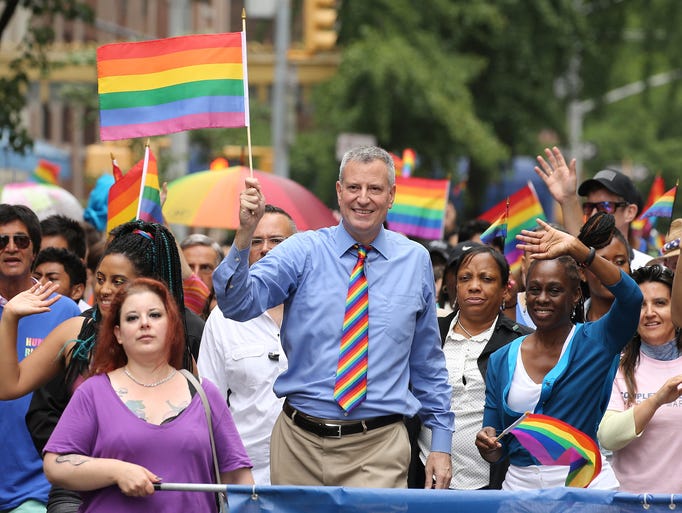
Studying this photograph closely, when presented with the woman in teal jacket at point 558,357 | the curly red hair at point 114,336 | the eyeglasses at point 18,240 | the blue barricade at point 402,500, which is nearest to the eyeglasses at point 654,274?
the woman in teal jacket at point 558,357

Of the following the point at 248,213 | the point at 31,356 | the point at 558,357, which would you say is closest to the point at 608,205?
the point at 558,357

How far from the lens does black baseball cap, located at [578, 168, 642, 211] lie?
9.63 metres

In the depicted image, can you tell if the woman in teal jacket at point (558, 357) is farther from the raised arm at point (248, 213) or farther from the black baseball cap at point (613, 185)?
the black baseball cap at point (613, 185)

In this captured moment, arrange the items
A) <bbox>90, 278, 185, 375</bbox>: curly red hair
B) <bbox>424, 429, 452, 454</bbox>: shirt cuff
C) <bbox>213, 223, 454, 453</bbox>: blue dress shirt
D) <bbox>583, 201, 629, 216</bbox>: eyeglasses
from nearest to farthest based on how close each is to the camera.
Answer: <bbox>90, 278, 185, 375</bbox>: curly red hair → <bbox>213, 223, 454, 453</bbox>: blue dress shirt → <bbox>424, 429, 452, 454</bbox>: shirt cuff → <bbox>583, 201, 629, 216</bbox>: eyeglasses

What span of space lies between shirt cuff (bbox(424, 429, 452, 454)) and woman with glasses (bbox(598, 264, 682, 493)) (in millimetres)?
838

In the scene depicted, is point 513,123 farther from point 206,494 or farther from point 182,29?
point 206,494

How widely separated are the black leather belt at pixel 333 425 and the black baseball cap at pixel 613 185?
362cm

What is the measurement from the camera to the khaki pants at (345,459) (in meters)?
6.45

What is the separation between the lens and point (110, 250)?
21.3ft

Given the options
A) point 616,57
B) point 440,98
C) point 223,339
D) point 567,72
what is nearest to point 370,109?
point 440,98

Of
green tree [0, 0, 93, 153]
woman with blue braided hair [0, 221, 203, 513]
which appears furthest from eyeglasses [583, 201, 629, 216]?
green tree [0, 0, 93, 153]

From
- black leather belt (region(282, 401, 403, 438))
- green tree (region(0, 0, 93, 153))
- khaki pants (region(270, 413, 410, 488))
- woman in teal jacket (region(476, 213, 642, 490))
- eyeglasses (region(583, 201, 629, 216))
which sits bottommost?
khaki pants (region(270, 413, 410, 488))

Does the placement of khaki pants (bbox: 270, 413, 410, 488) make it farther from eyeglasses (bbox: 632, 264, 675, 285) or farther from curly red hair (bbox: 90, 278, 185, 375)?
eyeglasses (bbox: 632, 264, 675, 285)

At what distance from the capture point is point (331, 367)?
645 cm
